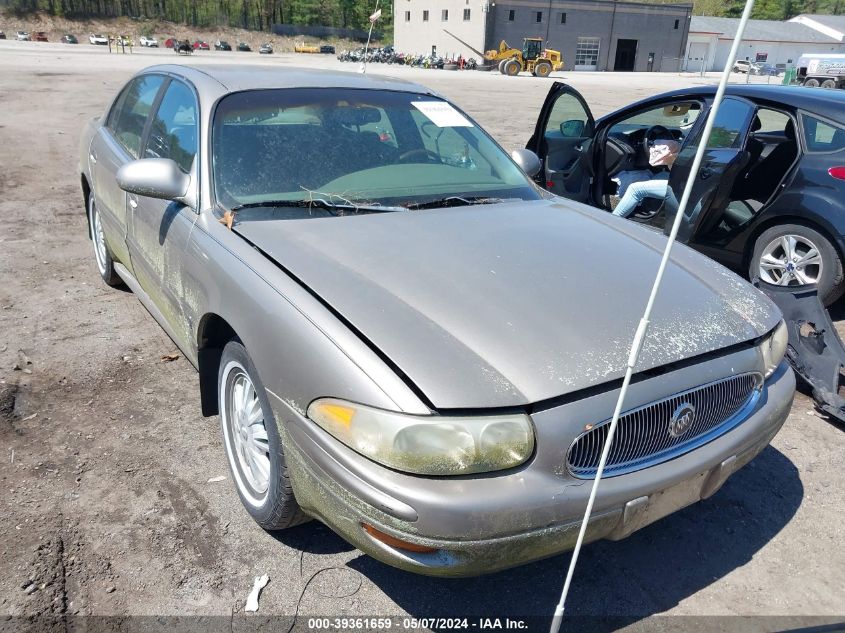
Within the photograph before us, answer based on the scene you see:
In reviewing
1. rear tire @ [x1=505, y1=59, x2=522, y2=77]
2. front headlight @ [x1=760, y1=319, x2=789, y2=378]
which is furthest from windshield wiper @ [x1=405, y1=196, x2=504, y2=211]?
rear tire @ [x1=505, y1=59, x2=522, y2=77]

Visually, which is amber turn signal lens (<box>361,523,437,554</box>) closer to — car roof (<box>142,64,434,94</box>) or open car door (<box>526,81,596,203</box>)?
car roof (<box>142,64,434,94</box>)

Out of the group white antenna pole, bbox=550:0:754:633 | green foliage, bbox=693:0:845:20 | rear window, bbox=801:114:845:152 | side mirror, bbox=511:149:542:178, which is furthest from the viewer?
green foliage, bbox=693:0:845:20

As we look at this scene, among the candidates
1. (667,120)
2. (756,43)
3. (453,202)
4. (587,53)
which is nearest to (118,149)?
(453,202)

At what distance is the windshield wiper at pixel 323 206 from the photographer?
2.88 m

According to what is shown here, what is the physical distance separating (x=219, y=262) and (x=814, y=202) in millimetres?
4121

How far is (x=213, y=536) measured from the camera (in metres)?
2.60

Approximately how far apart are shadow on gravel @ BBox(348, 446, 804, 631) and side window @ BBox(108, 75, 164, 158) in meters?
2.92

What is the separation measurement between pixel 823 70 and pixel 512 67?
57.1 feet

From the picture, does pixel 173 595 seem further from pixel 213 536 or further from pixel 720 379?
pixel 720 379

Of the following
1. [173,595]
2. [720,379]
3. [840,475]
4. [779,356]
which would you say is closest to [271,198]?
[173,595]

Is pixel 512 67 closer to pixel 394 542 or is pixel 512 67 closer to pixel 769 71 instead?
pixel 769 71

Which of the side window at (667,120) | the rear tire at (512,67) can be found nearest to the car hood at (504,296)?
the side window at (667,120)

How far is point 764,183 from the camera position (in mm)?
5160

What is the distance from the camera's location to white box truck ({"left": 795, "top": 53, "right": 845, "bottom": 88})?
36.0m
